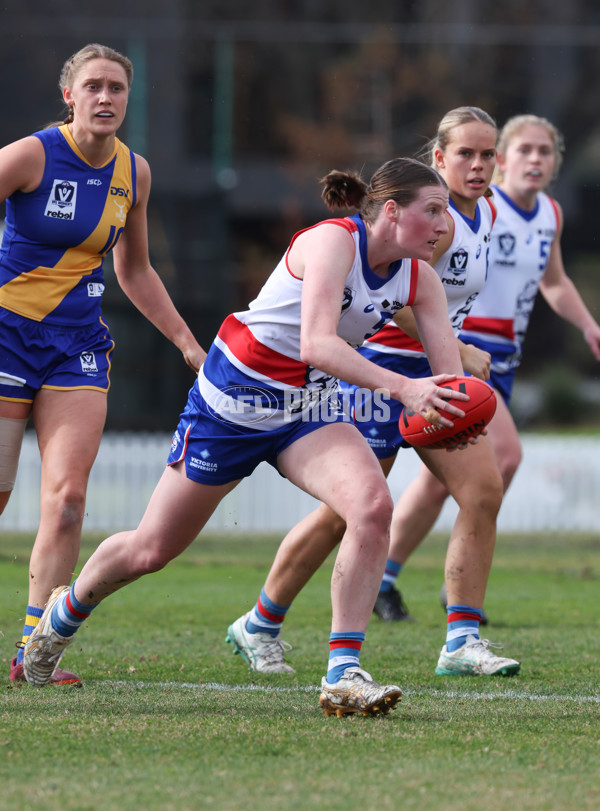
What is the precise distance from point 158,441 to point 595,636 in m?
9.73

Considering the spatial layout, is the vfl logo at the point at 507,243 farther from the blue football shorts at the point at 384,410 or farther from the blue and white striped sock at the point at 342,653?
the blue and white striped sock at the point at 342,653

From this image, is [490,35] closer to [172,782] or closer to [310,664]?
[310,664]

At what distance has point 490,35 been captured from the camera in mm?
25844

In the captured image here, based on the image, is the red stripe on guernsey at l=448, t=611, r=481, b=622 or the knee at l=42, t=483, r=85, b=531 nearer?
the knee at l=42, t=483, r=85, b=531

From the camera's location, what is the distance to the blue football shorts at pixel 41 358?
4.56 meters

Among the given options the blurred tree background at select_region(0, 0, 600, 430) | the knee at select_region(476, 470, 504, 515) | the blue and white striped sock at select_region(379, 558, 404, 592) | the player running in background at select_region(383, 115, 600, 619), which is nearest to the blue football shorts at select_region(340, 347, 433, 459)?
the knee at select_region(476, 470, 504, 515)

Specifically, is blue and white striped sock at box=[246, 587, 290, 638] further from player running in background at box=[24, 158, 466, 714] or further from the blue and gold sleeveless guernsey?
the blue and gold sleeveless guernsey

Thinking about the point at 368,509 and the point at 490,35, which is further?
the point at 490,35

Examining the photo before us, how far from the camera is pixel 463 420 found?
3.72 metres

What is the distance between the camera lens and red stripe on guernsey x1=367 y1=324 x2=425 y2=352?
5039mm

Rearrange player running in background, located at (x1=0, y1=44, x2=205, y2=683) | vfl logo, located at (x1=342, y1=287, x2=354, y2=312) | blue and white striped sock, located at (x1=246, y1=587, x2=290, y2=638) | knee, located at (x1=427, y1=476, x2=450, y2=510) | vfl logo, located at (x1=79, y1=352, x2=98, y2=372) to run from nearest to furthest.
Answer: vfl logo, located at (x1=342, y1=287, x2=354, y2=312), player running in background, located at (x1=0, y1=44, x2=205, y2=683), vfl logo, located at (x1=79, y1=352, x2=98, y2=372), blue and white striped sock, located at (x1=246, y1=587, x2=290, y2=638), knee, located at (x1=427, y1=476, x2=450, y2=510)

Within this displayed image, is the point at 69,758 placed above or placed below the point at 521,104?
below

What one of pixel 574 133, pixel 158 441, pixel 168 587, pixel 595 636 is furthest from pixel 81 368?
pixel 574 133

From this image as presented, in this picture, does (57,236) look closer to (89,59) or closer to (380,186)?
(89,59)
